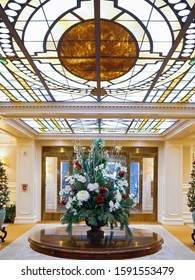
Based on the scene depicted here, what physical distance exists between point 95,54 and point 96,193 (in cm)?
264

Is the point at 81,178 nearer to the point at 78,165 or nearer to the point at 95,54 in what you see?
the point at 78,165

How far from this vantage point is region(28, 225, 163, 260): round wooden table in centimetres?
282

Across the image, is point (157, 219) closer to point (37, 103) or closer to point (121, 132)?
point (121, 132)

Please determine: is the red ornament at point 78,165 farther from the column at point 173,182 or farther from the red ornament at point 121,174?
the column at point 173,182

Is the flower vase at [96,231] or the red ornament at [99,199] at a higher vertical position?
the red ornament at [99,199]

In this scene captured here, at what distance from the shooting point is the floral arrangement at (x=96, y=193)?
3346 mm

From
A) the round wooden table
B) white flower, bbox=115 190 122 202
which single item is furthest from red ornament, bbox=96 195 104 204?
the round wooden table

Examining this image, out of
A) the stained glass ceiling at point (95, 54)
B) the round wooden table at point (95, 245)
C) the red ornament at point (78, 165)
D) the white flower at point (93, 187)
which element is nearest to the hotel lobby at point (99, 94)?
the stained glass ceiling at point (95, 54)

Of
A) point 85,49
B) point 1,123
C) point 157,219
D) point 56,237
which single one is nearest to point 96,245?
point 56,237

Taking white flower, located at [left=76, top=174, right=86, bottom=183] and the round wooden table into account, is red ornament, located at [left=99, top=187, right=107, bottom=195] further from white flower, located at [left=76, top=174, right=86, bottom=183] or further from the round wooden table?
the round wooden table

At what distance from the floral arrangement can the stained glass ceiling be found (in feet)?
5.21

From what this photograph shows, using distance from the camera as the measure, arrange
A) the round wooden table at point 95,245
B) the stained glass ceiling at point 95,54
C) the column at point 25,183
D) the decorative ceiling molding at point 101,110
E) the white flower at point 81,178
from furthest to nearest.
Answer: the column at point 25,183
the decorative ceiling molding at point 101,110
the stained glass ceiling at point 95,54
the white flower at point 81,178
the round wooden table at point 95,245

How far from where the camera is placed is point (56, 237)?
3395 mm

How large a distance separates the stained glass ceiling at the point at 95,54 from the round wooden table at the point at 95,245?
2247mm
